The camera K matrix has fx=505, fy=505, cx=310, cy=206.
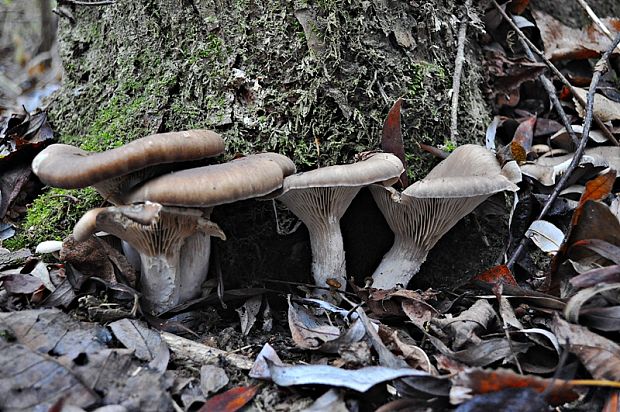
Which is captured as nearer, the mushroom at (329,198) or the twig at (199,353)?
the twig at (199,353)

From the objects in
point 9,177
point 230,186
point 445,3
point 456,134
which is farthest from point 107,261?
point 445,3

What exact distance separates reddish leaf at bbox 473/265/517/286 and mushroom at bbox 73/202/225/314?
5.13 ft

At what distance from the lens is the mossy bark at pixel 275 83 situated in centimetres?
320

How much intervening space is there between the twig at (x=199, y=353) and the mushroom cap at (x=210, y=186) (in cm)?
74

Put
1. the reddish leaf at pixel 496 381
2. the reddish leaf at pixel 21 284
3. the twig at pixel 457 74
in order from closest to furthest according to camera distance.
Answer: the reddish leaf at pixel 496 381 < the reddish leaf at pixel 21 284 < the twig at pixel 457 74

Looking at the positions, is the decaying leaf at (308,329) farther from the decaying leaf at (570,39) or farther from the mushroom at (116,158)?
the decaying leaf at (570,39)

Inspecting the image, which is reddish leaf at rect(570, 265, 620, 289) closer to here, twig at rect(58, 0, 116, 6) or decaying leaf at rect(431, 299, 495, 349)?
decaying leaf at rect(431, 299, 495, 349)

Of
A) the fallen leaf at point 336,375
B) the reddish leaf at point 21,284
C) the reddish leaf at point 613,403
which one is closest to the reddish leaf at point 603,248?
the reddish leaf at point 613,403

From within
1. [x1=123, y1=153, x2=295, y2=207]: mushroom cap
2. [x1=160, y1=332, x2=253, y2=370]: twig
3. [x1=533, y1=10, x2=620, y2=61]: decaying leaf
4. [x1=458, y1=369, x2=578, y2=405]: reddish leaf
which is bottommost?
[x1=160, y1=332, x2=253, y2=370]: twig

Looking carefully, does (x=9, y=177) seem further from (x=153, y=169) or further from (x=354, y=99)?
(x=354, y=99)

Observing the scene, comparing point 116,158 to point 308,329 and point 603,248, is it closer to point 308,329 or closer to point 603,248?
point 308,329

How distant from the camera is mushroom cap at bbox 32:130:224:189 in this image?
2312 millimetres

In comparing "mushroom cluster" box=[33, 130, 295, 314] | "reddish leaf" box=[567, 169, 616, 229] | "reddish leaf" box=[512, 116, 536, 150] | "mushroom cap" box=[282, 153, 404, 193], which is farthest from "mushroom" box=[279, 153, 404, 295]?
"reddish leaf" box=[512, 116, 536, 150]

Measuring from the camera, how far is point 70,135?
3.73 metres
